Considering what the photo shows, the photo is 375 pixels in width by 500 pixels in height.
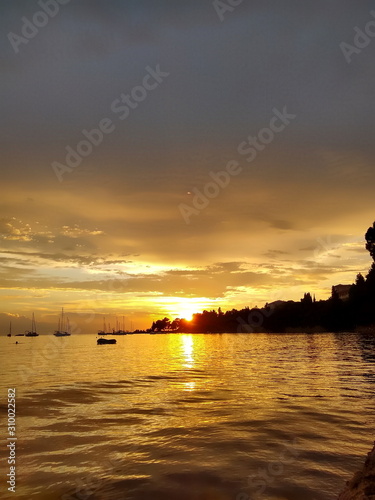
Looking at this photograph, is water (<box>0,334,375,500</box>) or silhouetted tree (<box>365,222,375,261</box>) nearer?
water (<box>0,334,375,500</box>)

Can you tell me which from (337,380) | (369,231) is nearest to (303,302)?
(369,231)

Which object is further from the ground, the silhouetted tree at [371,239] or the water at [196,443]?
the silhouetted tree at [371,239]

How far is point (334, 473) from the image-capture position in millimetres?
8594

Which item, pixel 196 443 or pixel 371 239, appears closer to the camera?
pixel 196 443

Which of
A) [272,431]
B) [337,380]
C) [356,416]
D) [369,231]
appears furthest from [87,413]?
[369,231]

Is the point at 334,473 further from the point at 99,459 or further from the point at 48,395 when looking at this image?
the point at 48,395

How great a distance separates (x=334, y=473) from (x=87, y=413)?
11.6 m

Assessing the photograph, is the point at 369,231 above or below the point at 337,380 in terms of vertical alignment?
above

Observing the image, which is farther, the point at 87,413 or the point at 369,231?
the point at 369,231

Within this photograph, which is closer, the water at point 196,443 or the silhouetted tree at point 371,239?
the water at point 196,443

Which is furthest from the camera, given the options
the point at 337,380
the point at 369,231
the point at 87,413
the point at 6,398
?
the point at 369,231

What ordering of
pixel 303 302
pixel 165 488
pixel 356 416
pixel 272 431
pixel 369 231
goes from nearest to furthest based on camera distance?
pixel 165 488, pixel 272 431, pixel 356 416, pixel 369 231, pixel 303 302

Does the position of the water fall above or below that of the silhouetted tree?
below

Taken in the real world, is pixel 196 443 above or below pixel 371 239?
below
